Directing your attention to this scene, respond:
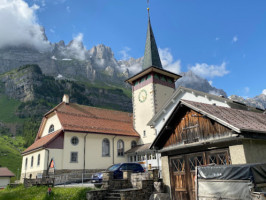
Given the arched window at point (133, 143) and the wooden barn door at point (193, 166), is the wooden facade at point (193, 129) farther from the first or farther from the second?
the arched window at point (133, 143)

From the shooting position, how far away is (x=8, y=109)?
12225 cm

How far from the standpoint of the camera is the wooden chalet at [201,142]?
1074 cm

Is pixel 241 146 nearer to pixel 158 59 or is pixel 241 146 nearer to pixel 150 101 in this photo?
pixel 150 101

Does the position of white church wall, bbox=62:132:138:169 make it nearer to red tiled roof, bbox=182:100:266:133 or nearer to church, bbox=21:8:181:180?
church, bbox=21:8:181:180

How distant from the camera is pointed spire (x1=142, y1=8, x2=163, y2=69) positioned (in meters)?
40.5

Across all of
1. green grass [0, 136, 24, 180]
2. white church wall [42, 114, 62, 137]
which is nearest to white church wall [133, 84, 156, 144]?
white church wall [42, 114, 62, 137]

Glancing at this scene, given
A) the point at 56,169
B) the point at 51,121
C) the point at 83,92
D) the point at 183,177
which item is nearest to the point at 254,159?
the point at 183,177

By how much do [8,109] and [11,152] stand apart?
180 feet

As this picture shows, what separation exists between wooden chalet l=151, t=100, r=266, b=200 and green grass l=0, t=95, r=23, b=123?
366 ft

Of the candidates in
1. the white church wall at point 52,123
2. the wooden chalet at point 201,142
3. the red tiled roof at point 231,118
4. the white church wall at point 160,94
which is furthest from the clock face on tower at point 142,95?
the red tiled roof at point 231,118

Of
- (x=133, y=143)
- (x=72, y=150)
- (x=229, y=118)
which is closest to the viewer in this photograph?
(x=229, y=118)

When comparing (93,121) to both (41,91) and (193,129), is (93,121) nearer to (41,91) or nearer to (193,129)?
(193,129)

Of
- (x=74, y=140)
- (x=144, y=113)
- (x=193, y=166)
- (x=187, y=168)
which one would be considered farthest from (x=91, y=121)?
(x=193, y=166)

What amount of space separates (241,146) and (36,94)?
132748 mm
